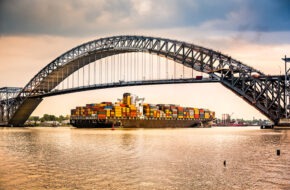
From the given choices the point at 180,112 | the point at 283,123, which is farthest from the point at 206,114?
the point at 283,123

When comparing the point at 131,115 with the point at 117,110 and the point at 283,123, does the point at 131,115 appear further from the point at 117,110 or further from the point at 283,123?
the point at 283,123

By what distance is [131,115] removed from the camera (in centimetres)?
12362

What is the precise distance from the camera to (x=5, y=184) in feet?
58.8

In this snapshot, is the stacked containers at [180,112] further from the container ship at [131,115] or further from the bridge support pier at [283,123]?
the bridge support pier at [283,123]

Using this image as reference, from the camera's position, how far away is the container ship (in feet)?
392

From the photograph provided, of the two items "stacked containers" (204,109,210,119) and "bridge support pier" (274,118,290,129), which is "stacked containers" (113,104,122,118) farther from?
"bridge support pier" (274,118,290,129)

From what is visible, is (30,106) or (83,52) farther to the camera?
(30,106)

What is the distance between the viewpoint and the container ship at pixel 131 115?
392 ft

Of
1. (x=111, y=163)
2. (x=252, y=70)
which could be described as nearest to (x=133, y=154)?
(x=111, y=163)

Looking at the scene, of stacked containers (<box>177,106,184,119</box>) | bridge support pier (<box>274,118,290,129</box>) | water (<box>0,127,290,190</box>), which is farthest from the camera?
stacked containers (<box>177,106,184,119</box>)

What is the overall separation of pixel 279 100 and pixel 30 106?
73.8 meters

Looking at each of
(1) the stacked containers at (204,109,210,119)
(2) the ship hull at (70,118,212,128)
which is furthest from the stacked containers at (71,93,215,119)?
(1) the stacked containers at (204,109,210,119)

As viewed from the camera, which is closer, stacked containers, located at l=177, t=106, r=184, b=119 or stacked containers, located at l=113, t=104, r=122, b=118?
stacked containers, located at l=113, t=104, r=122, b=118

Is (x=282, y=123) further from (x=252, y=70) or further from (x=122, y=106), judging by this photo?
(x=122, y=106)
